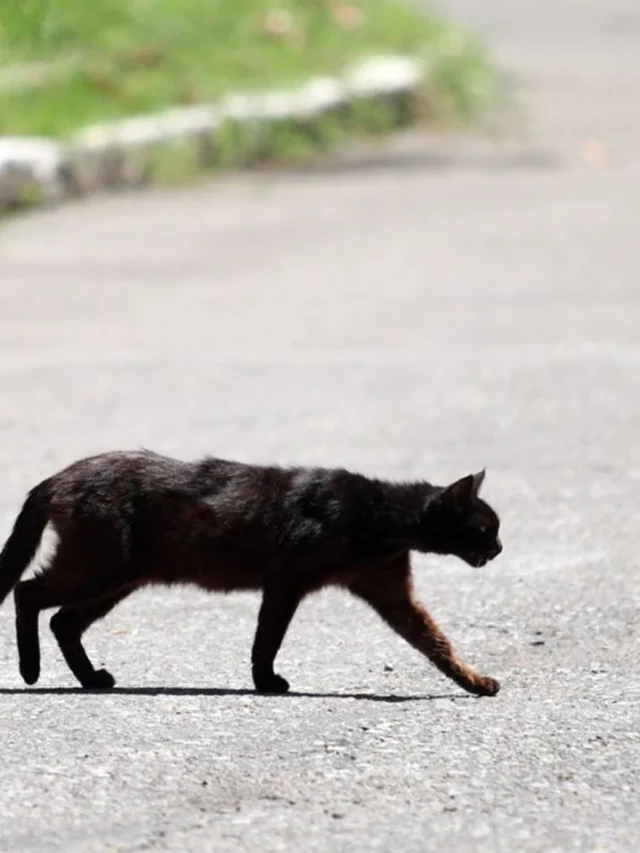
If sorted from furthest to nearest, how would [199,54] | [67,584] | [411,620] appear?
[199,54], [411,620], [67,584]

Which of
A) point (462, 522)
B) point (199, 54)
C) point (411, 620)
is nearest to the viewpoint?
point (411, 620)

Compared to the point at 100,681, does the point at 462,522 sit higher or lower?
higher

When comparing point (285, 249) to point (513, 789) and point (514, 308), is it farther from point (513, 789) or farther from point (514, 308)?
point (513, 789)

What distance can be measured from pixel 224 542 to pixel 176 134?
925cm

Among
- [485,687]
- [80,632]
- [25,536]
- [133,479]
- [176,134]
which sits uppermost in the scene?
[133,479]

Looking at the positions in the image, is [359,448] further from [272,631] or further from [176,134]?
[176,134]

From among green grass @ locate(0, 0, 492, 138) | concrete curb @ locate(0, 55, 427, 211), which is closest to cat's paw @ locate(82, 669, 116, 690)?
concrete curb @ locate(0, 55, 427, 211)

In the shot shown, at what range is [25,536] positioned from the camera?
18.0 feet

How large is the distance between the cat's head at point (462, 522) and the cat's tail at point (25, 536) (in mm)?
945

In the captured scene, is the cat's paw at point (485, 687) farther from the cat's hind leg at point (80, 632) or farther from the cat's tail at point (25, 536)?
the cat's tail at point (25, 536)

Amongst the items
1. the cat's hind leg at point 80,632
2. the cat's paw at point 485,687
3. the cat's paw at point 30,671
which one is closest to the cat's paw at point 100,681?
the cat's hind leg at point 80,632

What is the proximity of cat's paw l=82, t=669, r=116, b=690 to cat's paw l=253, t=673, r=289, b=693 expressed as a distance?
13.8 inches

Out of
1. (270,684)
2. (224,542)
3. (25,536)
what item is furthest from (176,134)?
(270,684)

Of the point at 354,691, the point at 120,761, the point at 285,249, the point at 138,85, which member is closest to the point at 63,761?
the point at 120,761
